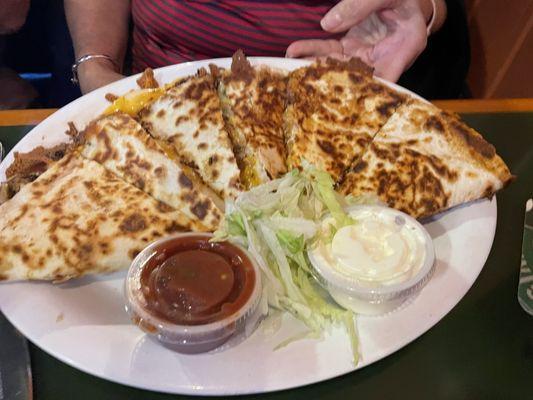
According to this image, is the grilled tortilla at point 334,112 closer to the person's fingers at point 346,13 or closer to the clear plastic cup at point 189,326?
the person's fingers at point 346,13

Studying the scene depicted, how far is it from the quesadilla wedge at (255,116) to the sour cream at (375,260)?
503mm

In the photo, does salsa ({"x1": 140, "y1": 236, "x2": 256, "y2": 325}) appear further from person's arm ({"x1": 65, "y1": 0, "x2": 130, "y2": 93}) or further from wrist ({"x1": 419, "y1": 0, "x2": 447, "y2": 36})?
wrist ({"x1": 419, "y1": 0, "x2": 447, "y2": 36})

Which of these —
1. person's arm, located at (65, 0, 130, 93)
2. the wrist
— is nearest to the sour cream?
the wrist

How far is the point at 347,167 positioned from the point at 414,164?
0.27m

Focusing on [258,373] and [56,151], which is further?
[56,151]

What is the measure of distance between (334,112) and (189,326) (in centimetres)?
125

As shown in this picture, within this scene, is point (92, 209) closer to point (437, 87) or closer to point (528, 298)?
point (528, 298)

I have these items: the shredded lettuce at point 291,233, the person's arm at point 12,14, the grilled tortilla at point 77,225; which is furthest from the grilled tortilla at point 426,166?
the person's arm at point 12,14

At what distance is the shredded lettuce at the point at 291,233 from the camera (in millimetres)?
1779

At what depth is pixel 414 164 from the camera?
7.02 ft

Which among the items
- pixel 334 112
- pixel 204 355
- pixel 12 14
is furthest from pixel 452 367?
pixel 12 14

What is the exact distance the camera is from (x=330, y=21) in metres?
2.53

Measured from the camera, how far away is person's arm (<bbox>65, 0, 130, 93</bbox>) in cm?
308

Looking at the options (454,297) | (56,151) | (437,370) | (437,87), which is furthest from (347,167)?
(437,87)
